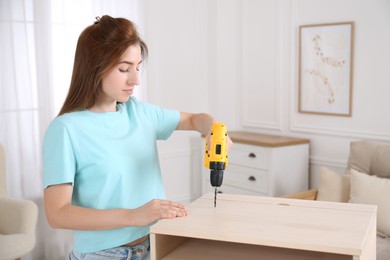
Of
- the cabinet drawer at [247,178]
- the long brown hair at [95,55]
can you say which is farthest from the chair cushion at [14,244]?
the long brown hair at [95,55]

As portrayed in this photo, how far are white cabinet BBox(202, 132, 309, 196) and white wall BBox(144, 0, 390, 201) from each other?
205 mm

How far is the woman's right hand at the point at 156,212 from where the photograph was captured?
156 cm

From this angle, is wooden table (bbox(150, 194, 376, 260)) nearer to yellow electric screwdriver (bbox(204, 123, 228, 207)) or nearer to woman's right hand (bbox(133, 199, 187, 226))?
woman's right hand (bbox(133, 199, 187, 226))

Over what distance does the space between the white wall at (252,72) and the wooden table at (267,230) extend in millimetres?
2789

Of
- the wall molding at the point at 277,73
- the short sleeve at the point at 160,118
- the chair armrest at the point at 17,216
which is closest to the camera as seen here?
the short sleeve at the point at 160,118

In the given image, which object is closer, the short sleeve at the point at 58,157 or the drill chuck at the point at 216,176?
the short sleeve at the point at 58,157

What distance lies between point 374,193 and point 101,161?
2.47 metres

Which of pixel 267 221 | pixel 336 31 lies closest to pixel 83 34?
pixel 267 221

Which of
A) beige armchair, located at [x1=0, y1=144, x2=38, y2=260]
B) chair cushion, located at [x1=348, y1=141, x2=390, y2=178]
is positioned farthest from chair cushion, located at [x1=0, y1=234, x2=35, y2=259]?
chair cushion, located at [x1=348, y1=141, x2=390, y2=178]

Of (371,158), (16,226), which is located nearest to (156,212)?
(16,226)

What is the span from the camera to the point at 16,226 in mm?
3771

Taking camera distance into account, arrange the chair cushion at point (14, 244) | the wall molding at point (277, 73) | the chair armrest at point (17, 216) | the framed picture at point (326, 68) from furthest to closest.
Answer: the wall molding at point (277, 73), the framed picture at point (326, 68), the chair armrest at point (17, 216), the chair cushion at point (14, 244)

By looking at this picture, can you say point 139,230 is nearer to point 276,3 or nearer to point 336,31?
point 336,31

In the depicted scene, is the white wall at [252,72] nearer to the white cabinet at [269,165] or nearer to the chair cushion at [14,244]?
the white cabinet at [269,165]
